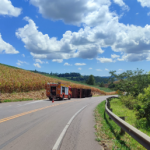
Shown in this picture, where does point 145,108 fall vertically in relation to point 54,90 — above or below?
below

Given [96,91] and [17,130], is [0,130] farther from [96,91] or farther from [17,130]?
[96,91]

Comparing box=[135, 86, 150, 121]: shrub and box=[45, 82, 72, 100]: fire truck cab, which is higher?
box=[45, 82, 72, 100]: fire truck cab

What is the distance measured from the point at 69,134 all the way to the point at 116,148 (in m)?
2.19

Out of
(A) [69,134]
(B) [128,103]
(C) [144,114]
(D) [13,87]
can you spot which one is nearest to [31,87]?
(D) [13,87]

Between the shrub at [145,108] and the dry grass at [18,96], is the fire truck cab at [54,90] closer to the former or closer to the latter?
the dry grass at [18,96]

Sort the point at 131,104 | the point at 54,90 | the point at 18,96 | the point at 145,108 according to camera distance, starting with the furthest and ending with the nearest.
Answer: the point at 54,90, the point at 18,96, the point at 131,104, the point at 145,108

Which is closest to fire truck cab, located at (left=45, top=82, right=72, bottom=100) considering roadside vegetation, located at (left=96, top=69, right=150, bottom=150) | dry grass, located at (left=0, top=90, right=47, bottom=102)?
dry grass, located at (left=0, top=90, right=47, bottom=102)

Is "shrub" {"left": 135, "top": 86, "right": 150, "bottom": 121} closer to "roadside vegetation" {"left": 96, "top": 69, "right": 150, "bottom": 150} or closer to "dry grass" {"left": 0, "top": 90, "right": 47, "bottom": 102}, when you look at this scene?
"roadside vegetation" {"left": 96, "top": 69, "right": 150, "bottom": 150}

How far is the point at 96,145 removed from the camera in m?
5.71

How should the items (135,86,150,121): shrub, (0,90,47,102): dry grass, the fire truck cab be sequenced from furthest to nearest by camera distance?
the fire truck cab, (0,90,47,102): dry grass, (135,86,150,121): shrub

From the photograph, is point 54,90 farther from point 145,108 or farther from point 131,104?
point 145,108

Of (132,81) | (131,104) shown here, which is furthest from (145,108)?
(132,81)

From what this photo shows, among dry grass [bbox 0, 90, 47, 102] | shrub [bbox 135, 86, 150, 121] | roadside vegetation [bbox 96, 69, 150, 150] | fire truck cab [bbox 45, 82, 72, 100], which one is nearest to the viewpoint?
roadside vegetation [bbox 96, 69, 150, 150]

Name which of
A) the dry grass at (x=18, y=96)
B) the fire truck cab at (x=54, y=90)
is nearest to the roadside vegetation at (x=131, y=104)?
the fire truck cab at (x=54, y=90)
